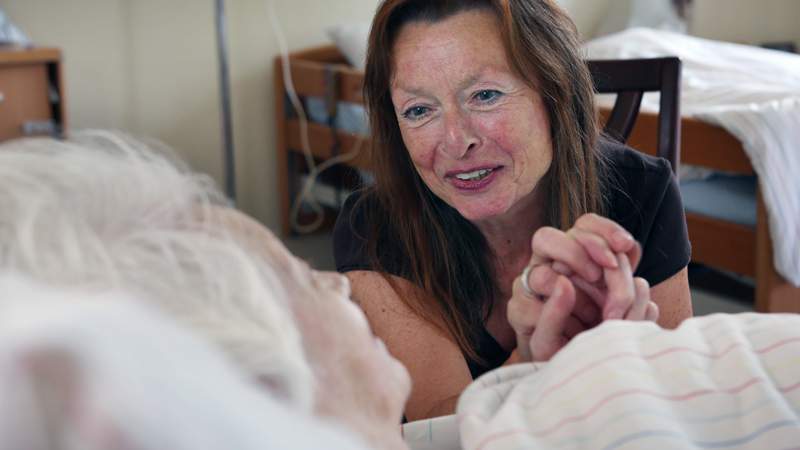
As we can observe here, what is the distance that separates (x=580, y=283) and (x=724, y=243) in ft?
5.77

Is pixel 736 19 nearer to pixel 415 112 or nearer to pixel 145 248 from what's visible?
pixel 415 112

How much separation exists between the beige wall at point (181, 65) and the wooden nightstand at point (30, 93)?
459mm

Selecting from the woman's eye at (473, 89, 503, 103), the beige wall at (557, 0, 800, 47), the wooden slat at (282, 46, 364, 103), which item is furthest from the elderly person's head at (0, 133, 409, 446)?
the beige wall at (557, 0, 800, 47)

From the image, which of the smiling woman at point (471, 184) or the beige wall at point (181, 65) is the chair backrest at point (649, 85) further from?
the beige wall at point (181, 65)

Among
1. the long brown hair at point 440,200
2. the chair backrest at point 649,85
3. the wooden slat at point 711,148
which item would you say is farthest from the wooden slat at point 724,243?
the long brown hair at point 440,200

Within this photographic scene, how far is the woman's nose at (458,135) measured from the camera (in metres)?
1.34

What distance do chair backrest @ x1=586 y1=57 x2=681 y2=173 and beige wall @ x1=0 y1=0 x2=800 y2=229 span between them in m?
2.20

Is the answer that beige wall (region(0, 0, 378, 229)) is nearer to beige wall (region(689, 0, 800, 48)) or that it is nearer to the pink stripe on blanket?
beige wall (region(689, 0, 800, 48))

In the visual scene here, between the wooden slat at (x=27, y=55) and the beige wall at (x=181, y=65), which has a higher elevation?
the wooden slat at (x=27, y=55)

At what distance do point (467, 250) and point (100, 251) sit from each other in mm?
932

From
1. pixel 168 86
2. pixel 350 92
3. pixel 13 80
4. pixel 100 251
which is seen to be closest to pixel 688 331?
pixel 100 251

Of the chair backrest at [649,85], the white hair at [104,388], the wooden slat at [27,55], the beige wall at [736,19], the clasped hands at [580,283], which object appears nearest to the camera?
the white hair at [104,388]

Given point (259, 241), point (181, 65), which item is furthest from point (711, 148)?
point (259, 241)

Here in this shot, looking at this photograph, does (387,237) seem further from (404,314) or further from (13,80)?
(13,80)
